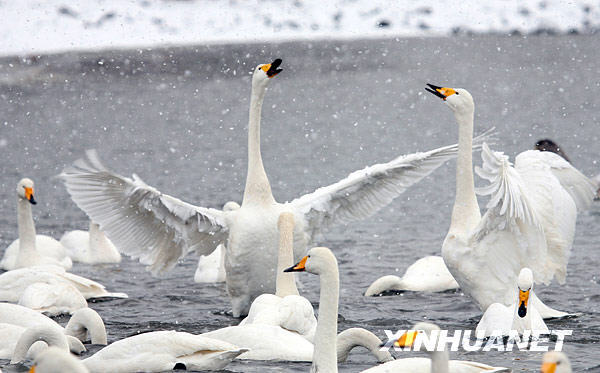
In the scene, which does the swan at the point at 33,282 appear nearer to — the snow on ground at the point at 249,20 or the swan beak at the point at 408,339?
the swan beak at the point at 408,339

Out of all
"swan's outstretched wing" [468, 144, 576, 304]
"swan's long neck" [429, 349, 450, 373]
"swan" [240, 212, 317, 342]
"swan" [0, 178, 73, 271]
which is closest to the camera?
"swan's long neck" [429, 349, 450, 373]

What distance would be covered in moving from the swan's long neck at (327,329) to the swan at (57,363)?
1940 millimetres

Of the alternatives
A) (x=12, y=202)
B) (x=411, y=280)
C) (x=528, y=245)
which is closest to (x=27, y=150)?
(x=12, y=202)

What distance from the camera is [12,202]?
18734 mm

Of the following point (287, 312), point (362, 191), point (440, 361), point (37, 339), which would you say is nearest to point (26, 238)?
point (362, 191)

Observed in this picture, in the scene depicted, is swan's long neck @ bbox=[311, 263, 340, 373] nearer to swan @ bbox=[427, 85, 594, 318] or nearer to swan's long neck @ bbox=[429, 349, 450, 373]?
swan's long neck @ bbox=[429, 349, 450, 373]

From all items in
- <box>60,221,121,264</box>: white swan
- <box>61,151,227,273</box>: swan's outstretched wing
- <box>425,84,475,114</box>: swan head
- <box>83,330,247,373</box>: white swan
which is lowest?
<box>83,330,247,373</box>: white swan

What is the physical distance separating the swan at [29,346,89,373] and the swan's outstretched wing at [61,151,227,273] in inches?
165

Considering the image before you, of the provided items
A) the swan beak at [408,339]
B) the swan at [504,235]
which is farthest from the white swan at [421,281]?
the swan beak at [408,339]

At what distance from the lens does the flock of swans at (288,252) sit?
24.4 ft

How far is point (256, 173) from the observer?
387 inches

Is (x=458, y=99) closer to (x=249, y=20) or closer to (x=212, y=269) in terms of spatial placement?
(x=212, y=269)

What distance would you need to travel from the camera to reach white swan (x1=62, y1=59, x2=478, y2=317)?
961 cm

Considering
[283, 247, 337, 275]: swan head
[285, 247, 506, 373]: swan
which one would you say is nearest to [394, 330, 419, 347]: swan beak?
[285, 247, 506, 373]: swan
